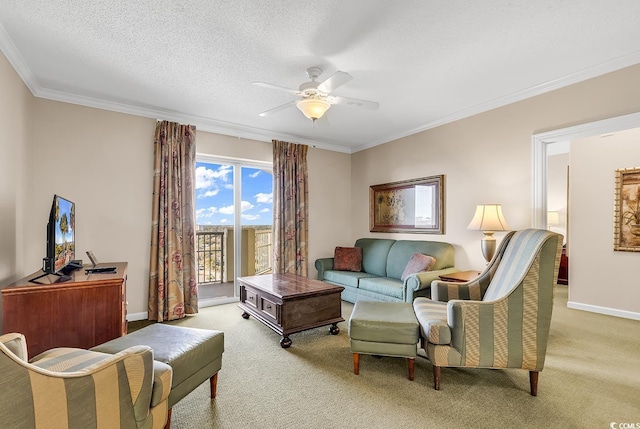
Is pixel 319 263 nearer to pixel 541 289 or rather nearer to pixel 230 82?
pixel 230 82

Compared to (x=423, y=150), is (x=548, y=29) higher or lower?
higher

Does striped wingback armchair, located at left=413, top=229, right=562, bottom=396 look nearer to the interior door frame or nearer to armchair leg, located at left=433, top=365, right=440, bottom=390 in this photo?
armchair leg, located at left=433, top=365, right=440, bottom=390

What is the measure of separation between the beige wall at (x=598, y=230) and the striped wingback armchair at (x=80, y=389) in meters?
4.99

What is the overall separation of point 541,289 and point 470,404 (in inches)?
34.8

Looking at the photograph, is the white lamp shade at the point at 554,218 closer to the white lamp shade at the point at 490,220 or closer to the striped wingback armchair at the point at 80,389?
the white lamp shade at the point at 490,220

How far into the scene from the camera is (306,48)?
2475mm

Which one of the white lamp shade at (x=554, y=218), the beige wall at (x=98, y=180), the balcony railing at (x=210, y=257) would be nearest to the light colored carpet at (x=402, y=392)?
the beige wall at (x=98, y=180)

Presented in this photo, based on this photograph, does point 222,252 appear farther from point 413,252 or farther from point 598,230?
point 598,230

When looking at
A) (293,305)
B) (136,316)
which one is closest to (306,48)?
(293,305)

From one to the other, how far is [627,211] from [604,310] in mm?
1281

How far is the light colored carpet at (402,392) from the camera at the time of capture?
184 centimetres

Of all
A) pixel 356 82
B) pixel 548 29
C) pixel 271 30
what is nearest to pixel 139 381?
pixel 271 30

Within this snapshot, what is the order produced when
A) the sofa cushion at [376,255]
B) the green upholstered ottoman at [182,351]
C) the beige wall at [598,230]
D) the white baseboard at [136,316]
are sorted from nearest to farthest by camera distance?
the green upholstered ottoman at [182,351], the white baseboard at [136,316], the beige wall at [598,230], the sofa cushion at [376,255]

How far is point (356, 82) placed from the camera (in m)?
3.11
